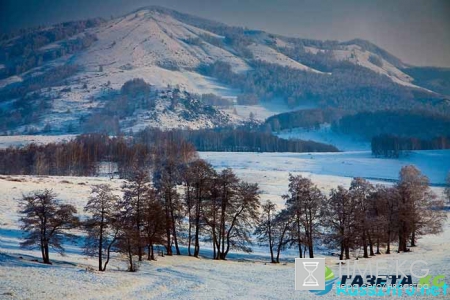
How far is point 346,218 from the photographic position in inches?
1348

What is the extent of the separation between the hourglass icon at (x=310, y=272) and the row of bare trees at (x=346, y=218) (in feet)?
19.2

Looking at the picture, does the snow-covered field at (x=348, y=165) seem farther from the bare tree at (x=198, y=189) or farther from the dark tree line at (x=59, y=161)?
the bare tree at (x=198, y=189)

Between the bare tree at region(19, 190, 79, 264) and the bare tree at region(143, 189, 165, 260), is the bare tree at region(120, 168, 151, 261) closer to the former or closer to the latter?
the bare tree at region(143, 189, 165, 260)

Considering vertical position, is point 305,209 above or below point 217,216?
above

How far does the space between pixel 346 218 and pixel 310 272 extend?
33.7ft

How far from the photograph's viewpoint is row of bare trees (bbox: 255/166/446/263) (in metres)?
34.0

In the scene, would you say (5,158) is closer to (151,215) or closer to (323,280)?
(151,215)

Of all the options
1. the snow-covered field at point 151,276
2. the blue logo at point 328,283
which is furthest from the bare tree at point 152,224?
the blue logo at point 328,283

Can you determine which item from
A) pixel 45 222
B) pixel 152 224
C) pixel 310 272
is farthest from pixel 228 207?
pixel 45 222

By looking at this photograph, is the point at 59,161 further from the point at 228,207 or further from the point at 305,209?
the point at 305,209

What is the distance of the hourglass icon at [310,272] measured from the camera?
901 inches

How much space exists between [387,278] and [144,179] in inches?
730

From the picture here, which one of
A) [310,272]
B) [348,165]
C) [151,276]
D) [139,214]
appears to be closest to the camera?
[151,276]

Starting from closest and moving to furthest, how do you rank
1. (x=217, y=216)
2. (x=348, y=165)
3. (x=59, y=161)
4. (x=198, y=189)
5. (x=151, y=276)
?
(x=151, y=276)
(x=217, y=216)
(x=198, y=189)
(x=59, y=161)
(x=348, y=165)
